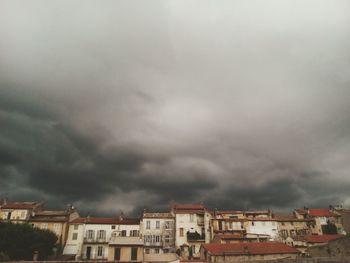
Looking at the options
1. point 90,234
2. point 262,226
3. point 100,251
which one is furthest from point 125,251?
point 262,226

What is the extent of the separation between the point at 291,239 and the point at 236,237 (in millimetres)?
14043

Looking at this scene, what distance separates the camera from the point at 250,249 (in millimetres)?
51406

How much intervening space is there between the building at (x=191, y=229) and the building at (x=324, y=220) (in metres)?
26.9

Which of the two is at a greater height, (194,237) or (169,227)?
(169,227)

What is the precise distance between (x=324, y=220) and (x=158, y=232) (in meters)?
41.9

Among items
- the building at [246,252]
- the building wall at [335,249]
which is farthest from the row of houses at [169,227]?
the building wall at [335,249]

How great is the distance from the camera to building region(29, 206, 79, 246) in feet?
233

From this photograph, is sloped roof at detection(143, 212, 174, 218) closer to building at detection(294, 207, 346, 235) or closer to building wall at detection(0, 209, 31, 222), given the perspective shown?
building wall at detection(0, 209, 31, 222)

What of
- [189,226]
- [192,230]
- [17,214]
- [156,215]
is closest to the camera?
[192,230]

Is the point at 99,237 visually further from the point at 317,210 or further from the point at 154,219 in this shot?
the point at 317,210

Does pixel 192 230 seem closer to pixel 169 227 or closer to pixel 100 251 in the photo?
pixel 169 227

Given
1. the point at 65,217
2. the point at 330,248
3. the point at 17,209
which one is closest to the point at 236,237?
the point at 330,248

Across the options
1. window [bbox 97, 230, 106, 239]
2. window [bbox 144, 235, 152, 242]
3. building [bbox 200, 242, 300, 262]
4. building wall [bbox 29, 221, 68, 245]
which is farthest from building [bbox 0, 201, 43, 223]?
building [bbox 200, 242, 300, 262]

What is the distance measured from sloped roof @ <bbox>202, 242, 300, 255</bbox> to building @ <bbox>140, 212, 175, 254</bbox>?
67.6 feet
